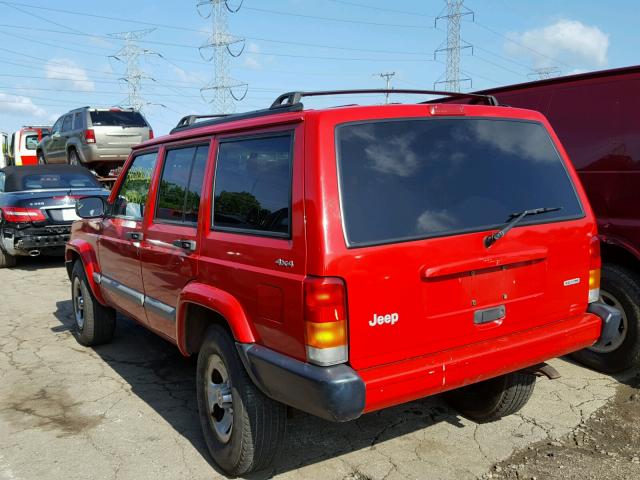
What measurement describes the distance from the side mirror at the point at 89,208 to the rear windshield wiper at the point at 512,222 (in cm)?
341

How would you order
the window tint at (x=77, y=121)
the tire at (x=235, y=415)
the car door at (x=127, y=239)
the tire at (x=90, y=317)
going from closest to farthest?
the tire at (x=235, y=415) → the car door at (x=127, y=239) → the tire at (x=90, y=317) → the window tint at (x=77, y=121)

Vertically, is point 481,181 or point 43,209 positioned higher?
point 481,181

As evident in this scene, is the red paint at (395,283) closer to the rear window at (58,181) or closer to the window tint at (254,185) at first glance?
the window tint at (254,185)

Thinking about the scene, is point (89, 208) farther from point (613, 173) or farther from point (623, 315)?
point (623, 315)

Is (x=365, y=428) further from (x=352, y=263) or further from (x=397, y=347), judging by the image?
(x=352, y=263)

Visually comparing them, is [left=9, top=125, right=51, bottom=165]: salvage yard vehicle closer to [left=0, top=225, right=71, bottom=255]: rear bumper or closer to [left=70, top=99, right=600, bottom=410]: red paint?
[left=0, top=225, right=71, bottom=255]: rear bumper

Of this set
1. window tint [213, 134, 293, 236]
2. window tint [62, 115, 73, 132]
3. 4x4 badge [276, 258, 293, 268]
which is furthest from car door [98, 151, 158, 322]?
window tint [62, 115, 73, 132]

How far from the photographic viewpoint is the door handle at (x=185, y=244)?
339cm

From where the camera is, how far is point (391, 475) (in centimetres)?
321

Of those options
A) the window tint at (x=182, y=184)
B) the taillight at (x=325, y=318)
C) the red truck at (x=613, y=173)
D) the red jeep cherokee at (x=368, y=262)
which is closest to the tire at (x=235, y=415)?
the red jeep cherokee at (x=368, y=262)

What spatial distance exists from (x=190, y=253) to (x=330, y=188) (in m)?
1.21

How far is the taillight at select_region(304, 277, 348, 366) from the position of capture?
8.18 feet

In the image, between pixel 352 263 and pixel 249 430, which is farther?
pixel 249 430

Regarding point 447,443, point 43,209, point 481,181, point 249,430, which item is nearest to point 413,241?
point 481,181
